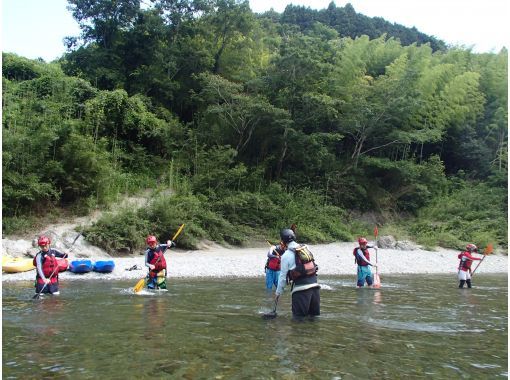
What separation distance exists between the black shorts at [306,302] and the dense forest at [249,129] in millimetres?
12552

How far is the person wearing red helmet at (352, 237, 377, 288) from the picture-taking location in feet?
43.3

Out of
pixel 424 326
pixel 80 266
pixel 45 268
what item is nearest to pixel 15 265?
pixel 80 266

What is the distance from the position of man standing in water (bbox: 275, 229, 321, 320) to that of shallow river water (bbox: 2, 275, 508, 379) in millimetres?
407

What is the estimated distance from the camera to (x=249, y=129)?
28.4 metres

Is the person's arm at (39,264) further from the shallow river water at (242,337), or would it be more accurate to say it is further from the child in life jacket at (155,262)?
the child in life jacket at (155,262)

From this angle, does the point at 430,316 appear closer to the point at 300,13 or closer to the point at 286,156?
the point at 286,156

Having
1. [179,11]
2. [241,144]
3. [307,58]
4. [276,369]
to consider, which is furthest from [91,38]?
[276,369]

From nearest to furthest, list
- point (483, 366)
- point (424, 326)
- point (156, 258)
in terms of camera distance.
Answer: point (483, 366) → point (424, 326) → point (156, 258)

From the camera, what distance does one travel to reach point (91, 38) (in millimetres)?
30781

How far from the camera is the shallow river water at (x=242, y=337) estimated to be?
18.2ft

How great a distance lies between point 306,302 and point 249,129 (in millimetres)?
20826

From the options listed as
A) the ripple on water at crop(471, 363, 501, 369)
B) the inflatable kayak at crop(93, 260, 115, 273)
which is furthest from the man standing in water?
the inflatable kayak at crop(93, 260, 115, 273)

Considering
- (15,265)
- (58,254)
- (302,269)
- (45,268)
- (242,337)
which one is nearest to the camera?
(242,337)

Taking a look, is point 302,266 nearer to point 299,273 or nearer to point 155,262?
point 299,273
